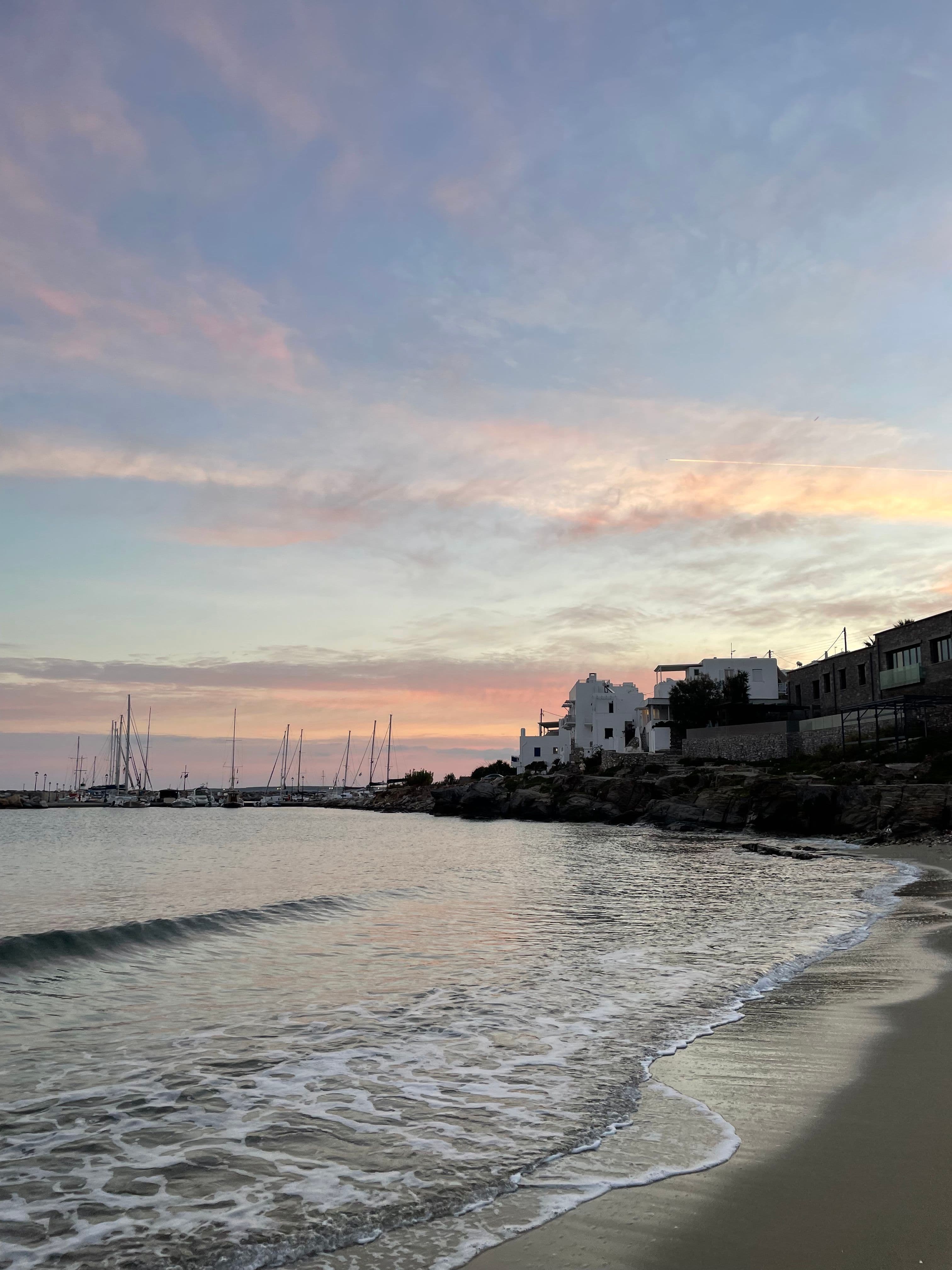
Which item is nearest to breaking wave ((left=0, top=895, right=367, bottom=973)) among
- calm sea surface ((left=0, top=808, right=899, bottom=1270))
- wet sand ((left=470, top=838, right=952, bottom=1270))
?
calm sea surface ((left=0, top=808, right=899, bottom=1270))

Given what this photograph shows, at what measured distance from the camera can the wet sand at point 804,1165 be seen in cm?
421

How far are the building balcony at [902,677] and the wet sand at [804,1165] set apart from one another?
169ft

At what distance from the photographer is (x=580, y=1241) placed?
4.48m

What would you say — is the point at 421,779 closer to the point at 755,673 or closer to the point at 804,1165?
the point at 755,673

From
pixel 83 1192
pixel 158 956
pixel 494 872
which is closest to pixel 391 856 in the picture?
pixel 494 872

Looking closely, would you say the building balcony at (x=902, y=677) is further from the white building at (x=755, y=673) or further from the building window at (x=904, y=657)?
the white building at (x=755, y=673)

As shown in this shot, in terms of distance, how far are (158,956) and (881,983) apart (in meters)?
11.6

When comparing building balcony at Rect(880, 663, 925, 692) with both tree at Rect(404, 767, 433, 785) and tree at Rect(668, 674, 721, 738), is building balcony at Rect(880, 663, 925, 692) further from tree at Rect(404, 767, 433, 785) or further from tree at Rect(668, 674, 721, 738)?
tree at Rect(404, 767, 433, 785)

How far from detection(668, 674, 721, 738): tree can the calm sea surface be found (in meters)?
56.8

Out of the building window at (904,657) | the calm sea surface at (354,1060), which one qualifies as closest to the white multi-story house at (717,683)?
the building window at (904,657)

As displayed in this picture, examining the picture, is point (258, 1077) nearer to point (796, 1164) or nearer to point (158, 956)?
point (796, 1164)

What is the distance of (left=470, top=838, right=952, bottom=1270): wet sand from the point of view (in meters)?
4.21

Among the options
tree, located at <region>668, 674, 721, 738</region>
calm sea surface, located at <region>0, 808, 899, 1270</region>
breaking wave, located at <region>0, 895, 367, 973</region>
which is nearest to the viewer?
calm sea surface, located at <region>0, 808, 899, 1270</region>

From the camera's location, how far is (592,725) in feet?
371
